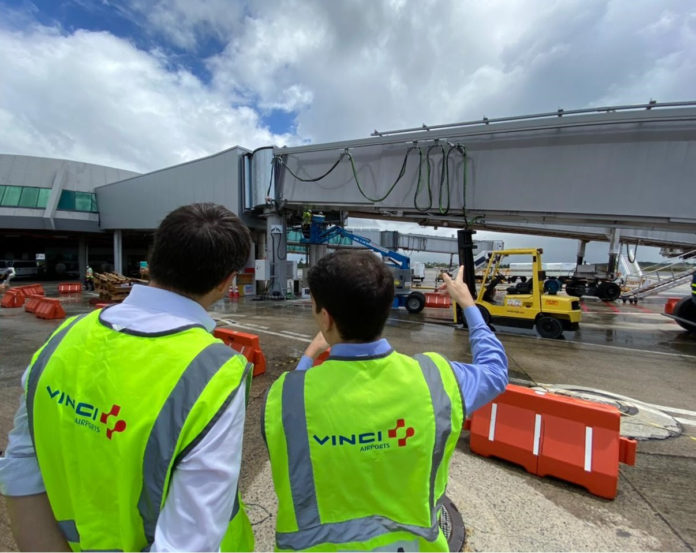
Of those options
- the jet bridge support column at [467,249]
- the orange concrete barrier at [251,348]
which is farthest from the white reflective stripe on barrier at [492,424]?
the jet bridge support column at [467,249]

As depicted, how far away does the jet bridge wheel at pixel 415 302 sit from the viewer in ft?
40.8

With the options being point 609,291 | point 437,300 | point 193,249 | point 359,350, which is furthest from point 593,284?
point 193,249

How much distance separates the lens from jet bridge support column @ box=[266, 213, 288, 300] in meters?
15.3

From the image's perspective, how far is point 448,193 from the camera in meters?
10.2

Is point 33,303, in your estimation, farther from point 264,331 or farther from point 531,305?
point 531,305

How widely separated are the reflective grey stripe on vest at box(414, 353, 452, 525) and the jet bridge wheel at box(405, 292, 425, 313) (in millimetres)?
11473

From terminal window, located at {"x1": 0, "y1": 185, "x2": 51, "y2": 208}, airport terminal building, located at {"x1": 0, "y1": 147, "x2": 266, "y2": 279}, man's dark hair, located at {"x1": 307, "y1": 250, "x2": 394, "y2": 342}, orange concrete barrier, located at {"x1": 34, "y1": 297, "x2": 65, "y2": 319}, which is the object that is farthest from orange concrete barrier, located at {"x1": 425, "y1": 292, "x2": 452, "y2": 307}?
terminal window, located at {"x1": 0, "y1": 185, "x2": 51, "y2": 208}

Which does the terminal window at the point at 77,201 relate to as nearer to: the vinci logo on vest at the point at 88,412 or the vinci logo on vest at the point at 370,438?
the vinci logo on vest at the point at 88,412

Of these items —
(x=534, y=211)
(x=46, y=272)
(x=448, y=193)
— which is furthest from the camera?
(x=46, y=272)

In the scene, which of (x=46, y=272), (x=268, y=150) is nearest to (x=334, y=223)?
(x=268, y=150)

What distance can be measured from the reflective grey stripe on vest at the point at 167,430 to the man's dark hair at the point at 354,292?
0.46 metres

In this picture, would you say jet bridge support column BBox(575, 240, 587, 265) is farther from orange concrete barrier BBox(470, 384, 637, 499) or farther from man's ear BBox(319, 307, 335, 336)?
man's ear BBox(319, 307, 335, 336)

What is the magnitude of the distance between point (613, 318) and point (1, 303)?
→ 79.8 feet

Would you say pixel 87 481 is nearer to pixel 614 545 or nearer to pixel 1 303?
pixel 614 545
